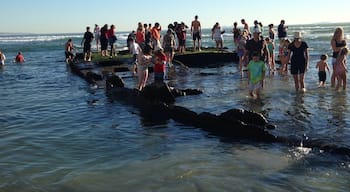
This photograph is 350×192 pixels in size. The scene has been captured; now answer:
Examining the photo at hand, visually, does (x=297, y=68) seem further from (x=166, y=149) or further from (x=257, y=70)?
(x=166, y=149)

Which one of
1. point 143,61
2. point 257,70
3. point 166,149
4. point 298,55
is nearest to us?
point 166,149

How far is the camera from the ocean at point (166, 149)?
6773 millimetres

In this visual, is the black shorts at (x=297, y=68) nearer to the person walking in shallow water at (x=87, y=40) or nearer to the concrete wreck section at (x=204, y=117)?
the concrete wreck section at (x=204, y=117)

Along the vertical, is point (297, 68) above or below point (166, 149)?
above

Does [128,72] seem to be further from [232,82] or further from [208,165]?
[208,165]

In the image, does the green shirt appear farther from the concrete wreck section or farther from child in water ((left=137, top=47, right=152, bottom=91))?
child in water ((left=137, top=47, right=152, bottom=91))

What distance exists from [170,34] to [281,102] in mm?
8400

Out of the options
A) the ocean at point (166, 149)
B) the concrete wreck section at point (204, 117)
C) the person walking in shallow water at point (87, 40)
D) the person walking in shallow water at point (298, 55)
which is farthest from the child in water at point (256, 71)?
the person walking in shallow water at point (87, 40)

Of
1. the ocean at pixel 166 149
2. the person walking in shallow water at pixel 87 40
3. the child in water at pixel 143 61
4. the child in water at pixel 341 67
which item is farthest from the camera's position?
the person walking in shallow water at pixel 87 40

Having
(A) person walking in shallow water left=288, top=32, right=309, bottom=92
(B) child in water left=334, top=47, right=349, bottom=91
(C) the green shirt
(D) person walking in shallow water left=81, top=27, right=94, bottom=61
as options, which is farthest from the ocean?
(D) person walking in shallow water left=81, top=27, right=94, bottom=61

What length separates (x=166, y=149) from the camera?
8.54 m

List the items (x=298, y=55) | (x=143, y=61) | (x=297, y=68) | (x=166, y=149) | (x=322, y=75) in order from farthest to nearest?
(x=322, y=75)
(x=143, y=61)
(x=297, y=68)
(x=298, y=55)
(x=166, y=149)

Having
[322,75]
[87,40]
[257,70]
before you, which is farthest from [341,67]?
[87,40]

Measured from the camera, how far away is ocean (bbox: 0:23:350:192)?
6773 mm
